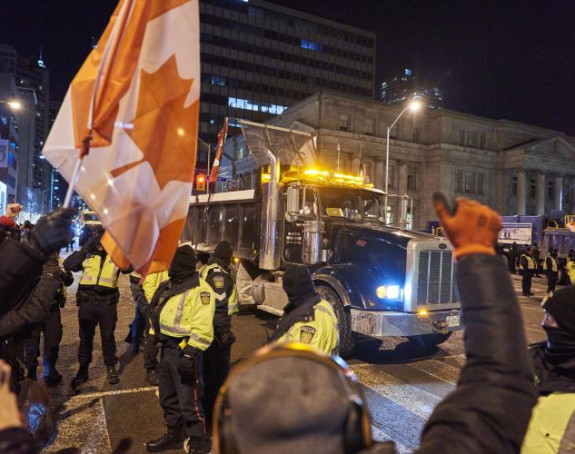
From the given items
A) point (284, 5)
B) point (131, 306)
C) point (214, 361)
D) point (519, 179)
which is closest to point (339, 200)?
point (214, 361)

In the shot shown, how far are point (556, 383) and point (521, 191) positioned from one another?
70653mm

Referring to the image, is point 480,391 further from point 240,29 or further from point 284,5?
point 284,5

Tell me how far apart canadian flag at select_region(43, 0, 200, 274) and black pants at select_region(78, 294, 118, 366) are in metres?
3.60

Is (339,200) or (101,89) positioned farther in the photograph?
(339,200)

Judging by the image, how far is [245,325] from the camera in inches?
390

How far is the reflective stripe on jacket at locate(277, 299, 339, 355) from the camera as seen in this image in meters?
3.37

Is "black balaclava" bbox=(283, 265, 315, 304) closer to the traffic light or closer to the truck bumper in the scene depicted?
the truck bumper

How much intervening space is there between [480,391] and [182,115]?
2321 mm

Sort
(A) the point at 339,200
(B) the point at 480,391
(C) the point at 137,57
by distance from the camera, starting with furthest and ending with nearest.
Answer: (A) the point at 339,200, (C) the point at 137,57, (B) the point at 480,391

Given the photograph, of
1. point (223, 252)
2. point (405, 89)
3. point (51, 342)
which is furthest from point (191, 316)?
point (405, 89)

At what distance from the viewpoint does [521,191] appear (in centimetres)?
6419

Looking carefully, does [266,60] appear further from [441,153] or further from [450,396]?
[450,396]

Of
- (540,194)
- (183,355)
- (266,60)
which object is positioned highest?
(266,60)

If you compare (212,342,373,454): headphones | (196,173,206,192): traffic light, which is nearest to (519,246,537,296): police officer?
(196,173,206,192): traffic light
